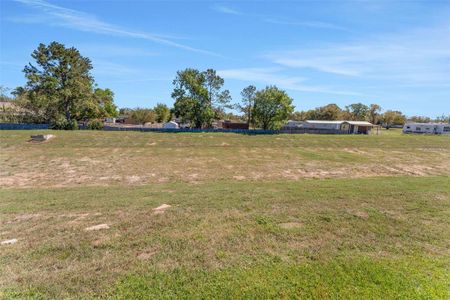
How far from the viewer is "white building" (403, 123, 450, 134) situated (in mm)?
70438

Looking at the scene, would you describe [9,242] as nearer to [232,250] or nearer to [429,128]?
[232,250]

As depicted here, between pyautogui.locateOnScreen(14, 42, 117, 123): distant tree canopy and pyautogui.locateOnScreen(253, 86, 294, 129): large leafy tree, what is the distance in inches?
1268

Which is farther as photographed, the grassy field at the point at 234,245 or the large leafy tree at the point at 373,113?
the large leafy tree at the point at 373,113

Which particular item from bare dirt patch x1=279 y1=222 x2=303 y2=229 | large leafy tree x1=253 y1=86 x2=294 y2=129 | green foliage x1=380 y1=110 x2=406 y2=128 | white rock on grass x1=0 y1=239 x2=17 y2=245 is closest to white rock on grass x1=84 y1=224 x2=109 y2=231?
white rock on grass x1=0 y1=239 x2=17 y2=245

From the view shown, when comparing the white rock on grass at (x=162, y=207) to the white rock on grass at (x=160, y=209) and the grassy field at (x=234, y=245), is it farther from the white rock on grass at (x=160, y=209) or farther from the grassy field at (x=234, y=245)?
the grassy field at (x=234, y=245)

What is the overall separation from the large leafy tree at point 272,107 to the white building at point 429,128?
136ft

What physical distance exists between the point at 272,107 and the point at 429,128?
47270 millimetres

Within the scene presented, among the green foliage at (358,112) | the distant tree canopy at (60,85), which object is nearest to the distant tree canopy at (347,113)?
the green foliage at (358,112)

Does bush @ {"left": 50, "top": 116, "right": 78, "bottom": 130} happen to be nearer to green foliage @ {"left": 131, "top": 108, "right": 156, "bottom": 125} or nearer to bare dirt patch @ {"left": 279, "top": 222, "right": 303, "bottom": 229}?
green foliage @ {"left": 131, "top": 108, "right": 156, "bottom": 125}

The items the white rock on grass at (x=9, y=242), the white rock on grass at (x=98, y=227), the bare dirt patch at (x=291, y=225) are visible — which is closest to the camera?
the white rock on grass at (x=9, y=242)

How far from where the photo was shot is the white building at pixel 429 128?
70.4 metres

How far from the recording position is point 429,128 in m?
72.1

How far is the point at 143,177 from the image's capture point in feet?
53.9

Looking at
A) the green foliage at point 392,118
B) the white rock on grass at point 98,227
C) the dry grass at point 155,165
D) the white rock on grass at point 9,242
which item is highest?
the green foliage at point 392,118
